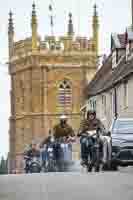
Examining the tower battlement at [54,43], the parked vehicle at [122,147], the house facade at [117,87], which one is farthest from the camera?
the tower battlement at [54,43]

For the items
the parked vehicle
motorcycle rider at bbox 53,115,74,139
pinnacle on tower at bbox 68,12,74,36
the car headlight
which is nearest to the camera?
the parked vehicle

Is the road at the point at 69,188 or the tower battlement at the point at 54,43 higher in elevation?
the tower battlement at the point at 54,43

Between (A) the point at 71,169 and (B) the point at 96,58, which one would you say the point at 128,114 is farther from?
(B) the point at 96,58

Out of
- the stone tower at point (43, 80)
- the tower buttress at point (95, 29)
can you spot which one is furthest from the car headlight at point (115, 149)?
the tower buttress at point (95, 29)

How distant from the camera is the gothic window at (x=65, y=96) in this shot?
118 m

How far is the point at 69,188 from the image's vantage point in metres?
16.5

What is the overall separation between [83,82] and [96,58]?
3.27m

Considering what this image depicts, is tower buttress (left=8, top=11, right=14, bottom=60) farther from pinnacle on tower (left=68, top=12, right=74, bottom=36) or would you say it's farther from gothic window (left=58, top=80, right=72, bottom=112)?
gothic window (left=58, top=80, right=72, bottom=112)

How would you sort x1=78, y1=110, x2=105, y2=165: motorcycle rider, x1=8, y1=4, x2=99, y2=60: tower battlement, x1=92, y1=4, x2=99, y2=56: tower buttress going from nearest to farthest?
x1=78, y1=110, x2=105, y2=165: motorcycle rider → x1=8, y1=4, x2=99, y2=60: tower battlement → x1=92, y1=4, x2=99, y2=56: tower buttress

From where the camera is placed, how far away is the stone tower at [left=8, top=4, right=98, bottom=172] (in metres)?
114

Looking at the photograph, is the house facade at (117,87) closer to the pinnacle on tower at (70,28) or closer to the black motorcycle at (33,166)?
the black motorcycle at (33,166)

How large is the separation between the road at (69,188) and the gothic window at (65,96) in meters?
97.6

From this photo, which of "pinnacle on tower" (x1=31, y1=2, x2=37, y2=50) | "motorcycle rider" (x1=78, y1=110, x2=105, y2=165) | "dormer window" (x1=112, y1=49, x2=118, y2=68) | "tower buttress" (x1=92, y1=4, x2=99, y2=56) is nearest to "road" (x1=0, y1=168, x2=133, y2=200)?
"motorcycle rider" (x1=78, y1=110, x2=105, y2=165)

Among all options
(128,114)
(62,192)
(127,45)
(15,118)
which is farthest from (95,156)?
(15,118)
